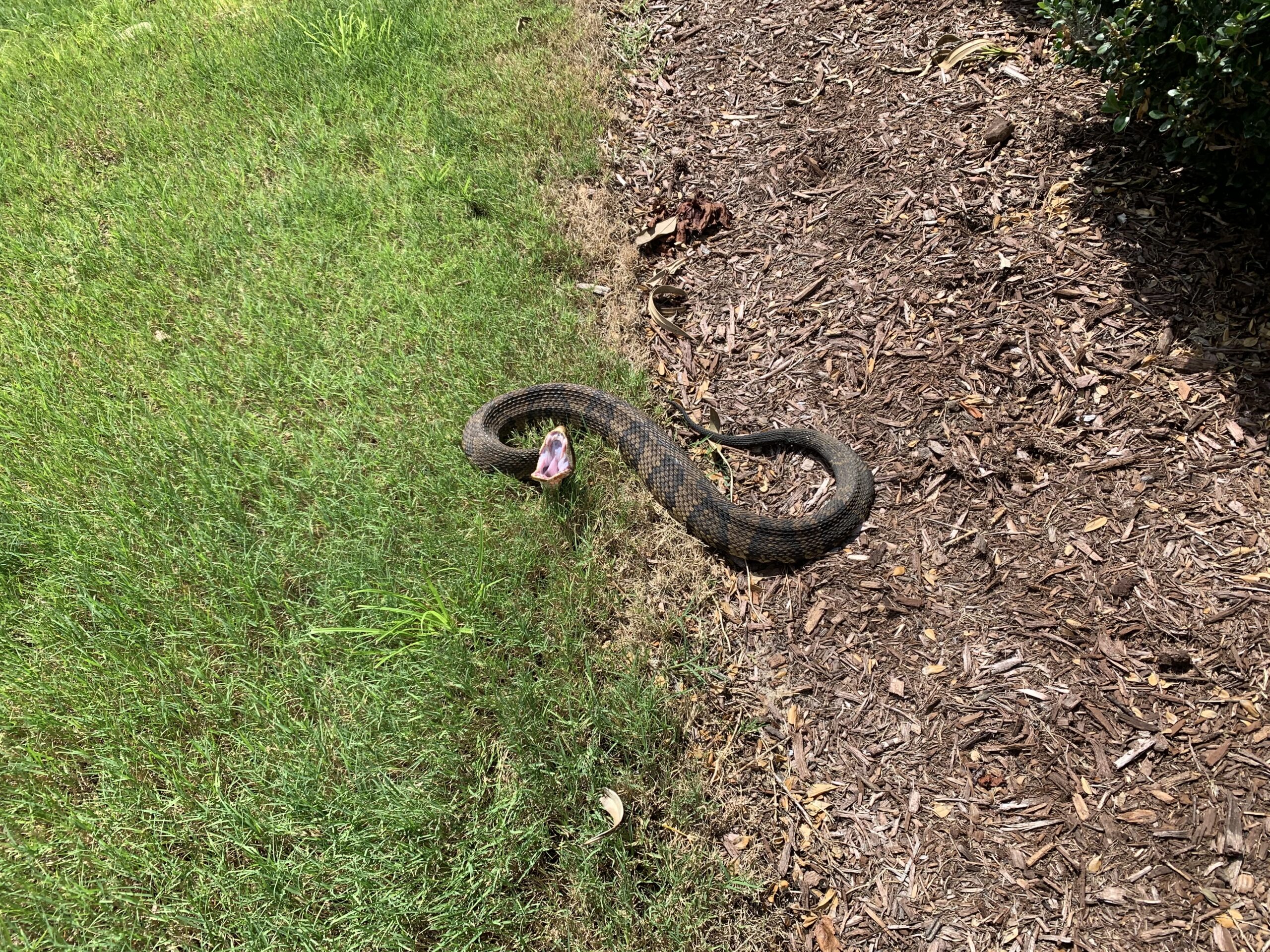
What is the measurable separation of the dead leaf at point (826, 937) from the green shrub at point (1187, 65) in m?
3.38

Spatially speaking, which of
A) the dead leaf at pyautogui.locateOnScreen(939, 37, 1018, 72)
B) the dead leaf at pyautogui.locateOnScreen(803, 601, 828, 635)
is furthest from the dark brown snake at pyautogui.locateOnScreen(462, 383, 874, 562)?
the dead leaf at pyautogui.locateOnScreen(939, 37, 1018, 72)

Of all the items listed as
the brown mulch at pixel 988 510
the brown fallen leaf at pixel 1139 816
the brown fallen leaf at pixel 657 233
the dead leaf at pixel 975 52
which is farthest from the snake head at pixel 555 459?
the dead leaf at pixel 975 52

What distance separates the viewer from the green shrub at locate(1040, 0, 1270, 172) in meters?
2.76

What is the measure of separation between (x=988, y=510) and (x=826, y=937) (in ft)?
5.93

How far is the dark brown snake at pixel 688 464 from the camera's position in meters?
3.23

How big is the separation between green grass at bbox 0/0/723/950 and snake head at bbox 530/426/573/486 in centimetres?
18

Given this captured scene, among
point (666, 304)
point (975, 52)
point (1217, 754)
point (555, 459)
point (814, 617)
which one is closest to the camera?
point (1217, 754)

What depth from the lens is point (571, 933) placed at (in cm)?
227

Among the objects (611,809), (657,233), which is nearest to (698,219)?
(657,233)

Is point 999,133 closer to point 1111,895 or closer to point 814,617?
point 814,617

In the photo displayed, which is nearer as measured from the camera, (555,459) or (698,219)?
(555,459)

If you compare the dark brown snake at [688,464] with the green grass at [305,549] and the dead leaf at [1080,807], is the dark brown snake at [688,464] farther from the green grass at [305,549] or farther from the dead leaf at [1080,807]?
the dead leaf at [1080,807]

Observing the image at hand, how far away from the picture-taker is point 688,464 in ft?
11.5

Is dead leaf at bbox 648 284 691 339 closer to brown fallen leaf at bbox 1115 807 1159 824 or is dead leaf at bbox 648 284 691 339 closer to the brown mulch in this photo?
the brown mulch
